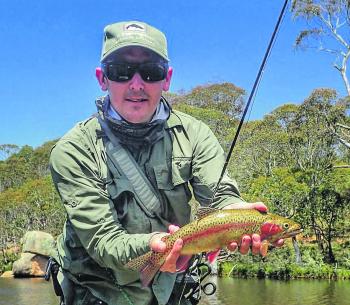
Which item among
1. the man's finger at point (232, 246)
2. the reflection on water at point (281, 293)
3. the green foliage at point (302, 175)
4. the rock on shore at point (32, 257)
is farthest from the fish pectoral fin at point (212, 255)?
the rock on shore at point (32, 257)

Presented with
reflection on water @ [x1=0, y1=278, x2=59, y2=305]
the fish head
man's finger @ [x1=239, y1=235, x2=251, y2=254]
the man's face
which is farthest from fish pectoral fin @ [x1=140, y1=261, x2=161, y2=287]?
reflection on water @ [x1=0, y1=278, x2=59, y2=305]

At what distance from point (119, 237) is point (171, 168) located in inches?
20.2

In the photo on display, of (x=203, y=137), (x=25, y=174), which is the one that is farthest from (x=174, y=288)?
(x=25, y=174)

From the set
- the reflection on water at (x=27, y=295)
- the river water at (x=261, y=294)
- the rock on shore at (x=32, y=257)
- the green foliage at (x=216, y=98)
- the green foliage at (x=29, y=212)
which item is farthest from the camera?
the green foliage at (x=216, y=98)

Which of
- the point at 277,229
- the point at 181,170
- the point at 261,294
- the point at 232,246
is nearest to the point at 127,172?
the point at 181,170

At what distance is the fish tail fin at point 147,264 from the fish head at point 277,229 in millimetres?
570

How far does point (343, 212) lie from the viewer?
1469 inches

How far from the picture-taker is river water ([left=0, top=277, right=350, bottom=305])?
2461cm

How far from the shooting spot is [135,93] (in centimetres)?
296

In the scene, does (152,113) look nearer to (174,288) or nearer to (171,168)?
(171,168)

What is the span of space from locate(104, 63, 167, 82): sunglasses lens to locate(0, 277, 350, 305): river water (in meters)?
22.2

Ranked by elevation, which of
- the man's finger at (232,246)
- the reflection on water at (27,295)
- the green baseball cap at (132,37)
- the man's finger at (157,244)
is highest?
the green baseball cap at (132,37)

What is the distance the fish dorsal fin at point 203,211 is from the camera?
282 cm

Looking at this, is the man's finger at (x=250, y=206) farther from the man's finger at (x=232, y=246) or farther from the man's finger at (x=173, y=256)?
the man's finger at (x=173, y=256)
